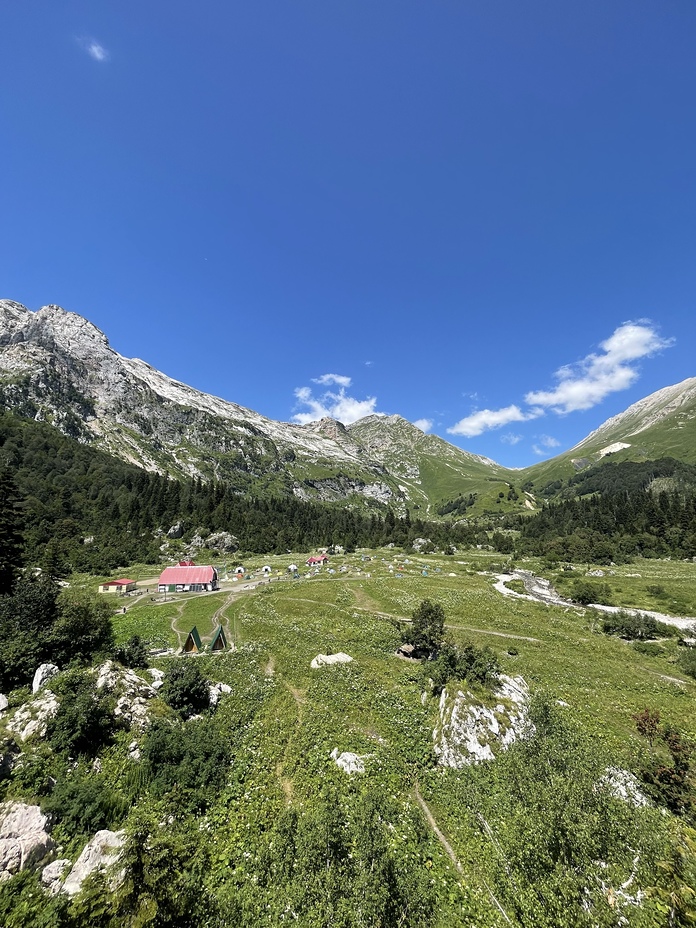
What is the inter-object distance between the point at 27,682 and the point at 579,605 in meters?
70.9

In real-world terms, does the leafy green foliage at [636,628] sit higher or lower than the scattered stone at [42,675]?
lower

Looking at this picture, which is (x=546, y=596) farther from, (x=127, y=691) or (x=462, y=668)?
(x=127, y=691)

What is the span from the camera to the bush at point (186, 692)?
22812mm

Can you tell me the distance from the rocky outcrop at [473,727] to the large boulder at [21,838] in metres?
17.1

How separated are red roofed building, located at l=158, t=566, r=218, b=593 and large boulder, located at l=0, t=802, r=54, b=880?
60.7 metres

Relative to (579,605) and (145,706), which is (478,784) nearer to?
(145,706)

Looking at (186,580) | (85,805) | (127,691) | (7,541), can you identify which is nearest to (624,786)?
(85,805)

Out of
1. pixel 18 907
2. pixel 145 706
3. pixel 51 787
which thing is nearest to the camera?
pixel 18 907

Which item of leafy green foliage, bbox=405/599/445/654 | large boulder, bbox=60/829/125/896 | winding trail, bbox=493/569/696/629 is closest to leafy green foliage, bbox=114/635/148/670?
large boulder, bbox=60/829/125/896

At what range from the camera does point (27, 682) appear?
2211 cm

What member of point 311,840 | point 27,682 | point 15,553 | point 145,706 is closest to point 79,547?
point 15,553

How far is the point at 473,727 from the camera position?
20.2m

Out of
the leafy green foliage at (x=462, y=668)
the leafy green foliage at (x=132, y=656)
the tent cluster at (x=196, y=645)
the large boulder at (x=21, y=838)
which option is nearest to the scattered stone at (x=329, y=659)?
the leafy green foliage at (x=462, y=668)

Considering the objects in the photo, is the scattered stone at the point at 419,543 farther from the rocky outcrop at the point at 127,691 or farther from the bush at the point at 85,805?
the bush at the point at 85,805
